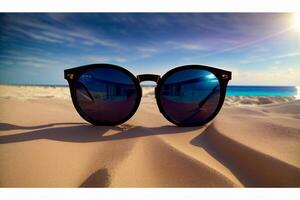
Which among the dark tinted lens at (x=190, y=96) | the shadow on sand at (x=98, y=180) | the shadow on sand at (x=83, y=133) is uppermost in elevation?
the dark tinted lens at (x=190, y=96)

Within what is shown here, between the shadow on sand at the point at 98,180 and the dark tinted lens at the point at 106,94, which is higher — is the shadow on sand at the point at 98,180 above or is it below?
below

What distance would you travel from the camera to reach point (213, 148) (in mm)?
972

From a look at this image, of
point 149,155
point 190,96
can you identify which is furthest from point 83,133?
point 190,96

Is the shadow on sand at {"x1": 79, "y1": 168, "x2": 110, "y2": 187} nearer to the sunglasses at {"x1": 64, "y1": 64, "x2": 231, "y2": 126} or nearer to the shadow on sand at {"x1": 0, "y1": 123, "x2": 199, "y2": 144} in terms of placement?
the shadow on sand at {"x1": 0, "y1": 123, "x2": 199, "y2": 144}

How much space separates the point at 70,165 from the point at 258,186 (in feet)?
1.90

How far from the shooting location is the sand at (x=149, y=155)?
654mm

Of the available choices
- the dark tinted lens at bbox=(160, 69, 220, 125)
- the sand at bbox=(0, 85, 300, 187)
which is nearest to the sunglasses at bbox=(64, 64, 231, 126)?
the dark tinted lens at bbox=(160, 69, 220, 125)

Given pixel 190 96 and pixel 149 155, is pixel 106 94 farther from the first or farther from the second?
pixel 149 155

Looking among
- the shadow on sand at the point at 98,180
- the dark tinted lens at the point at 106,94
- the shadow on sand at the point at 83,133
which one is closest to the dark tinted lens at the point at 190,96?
the shadow on sand at the point at 83,133

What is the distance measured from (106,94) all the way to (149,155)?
2.20ft

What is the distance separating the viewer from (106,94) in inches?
55.6

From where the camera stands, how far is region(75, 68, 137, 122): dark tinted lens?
1.38 m

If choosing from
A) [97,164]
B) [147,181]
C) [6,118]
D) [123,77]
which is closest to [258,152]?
[147,181]

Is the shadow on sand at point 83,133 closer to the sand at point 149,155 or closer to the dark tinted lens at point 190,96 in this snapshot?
the sand at point 149,155
